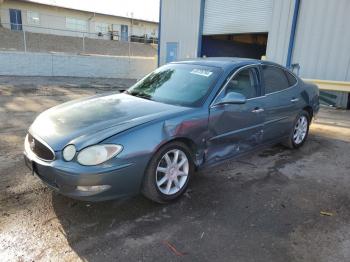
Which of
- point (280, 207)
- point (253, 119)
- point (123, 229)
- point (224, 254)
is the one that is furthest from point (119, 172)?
point (253, 119)

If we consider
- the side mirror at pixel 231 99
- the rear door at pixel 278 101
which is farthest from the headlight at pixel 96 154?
the rear door at pixel 278 101

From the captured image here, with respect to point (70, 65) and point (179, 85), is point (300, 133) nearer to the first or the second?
point (179, 85)

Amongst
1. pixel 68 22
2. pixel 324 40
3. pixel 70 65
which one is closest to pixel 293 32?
pixel 324 40

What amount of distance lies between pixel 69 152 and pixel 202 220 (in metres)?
1.49

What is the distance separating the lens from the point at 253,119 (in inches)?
170

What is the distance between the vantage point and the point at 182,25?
16.1 meters

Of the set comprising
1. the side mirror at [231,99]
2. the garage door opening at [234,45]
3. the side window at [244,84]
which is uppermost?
the garage door opening at [234,45]

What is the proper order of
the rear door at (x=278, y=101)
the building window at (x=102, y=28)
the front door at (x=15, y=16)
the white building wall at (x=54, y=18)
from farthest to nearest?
the building window at (x=102, y=28), the front door at (x=15, y=16), the white building wall at (x=54, y=18), the rear door at (x=278, y=101)

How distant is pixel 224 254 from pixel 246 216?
2.40ft

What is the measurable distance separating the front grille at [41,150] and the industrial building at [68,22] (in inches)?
865

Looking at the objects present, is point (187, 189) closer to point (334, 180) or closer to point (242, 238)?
point (242, 238)

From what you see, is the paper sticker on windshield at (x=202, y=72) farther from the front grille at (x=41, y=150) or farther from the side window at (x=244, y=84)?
the front grille at (x=41, y=150)

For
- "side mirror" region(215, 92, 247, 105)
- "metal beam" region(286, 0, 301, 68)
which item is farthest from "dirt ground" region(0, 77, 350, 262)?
"metal beam" region(286, 0, 301, 68)

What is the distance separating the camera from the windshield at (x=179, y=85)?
153 inches
